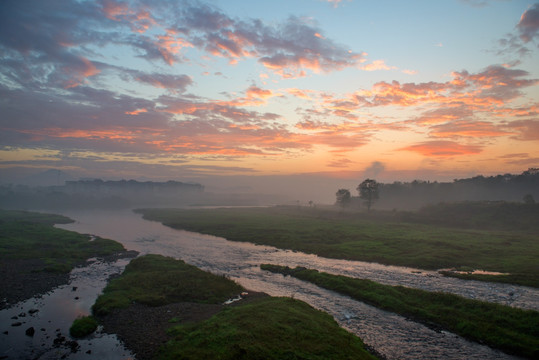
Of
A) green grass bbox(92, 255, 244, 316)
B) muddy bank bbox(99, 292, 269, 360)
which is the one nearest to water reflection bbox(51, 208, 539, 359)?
green grass bbox(92, 255, 244, 316)

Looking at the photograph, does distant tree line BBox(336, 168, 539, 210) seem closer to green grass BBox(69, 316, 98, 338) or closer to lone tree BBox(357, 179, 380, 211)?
lone tree BBox(357, 179, 380, 211)

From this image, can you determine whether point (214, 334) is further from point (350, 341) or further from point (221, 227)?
point (221, 227)

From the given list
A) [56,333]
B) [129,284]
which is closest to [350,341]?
[56,333]

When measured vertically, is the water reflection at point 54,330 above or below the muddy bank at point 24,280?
above

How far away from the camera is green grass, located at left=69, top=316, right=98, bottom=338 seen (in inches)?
966

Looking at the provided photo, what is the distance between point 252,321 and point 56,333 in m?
16.9

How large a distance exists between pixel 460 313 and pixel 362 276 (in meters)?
15.7

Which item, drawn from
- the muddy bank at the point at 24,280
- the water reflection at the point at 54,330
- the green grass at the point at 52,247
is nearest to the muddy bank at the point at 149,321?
the water reflection at the point at 54,330

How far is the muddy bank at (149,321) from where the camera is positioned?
23.0 metres

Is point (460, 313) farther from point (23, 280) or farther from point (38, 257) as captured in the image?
point (38, 257)

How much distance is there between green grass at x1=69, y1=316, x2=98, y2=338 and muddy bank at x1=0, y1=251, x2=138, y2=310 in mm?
10679

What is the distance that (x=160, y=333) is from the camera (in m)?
24.9

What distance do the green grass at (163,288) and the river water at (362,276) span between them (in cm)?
433

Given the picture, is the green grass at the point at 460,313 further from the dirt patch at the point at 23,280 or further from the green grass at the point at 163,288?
the dirt patch at the point at 23,280
